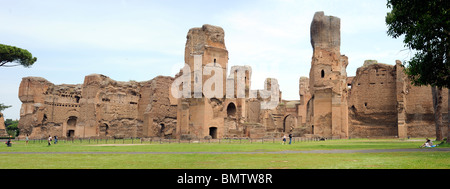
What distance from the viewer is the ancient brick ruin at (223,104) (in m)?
43.6

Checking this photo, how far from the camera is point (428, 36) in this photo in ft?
49.9

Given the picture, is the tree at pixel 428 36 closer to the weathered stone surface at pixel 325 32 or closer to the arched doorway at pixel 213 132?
the arched doorway at pixel 213 132

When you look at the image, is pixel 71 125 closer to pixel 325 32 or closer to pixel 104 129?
pixel 104 129

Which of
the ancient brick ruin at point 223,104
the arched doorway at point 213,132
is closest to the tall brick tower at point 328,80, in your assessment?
the ancient brick ruin at point 223,104

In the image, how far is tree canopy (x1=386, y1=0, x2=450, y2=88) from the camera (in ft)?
47.5

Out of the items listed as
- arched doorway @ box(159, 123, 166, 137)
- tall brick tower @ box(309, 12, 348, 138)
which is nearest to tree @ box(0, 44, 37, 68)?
arched doorway @ box(159, 123, 166, 137)

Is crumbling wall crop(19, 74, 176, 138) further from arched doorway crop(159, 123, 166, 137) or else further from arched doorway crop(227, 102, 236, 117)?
arched doorway crop(227, 102, 236, 117)

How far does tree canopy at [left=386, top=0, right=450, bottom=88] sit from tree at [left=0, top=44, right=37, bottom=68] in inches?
1385

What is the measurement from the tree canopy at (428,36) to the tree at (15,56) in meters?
35.2

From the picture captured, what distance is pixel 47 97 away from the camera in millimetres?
47906

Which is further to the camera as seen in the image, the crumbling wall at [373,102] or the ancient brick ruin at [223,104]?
the crumbling wall at [373,102]

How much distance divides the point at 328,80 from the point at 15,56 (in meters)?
34.2
